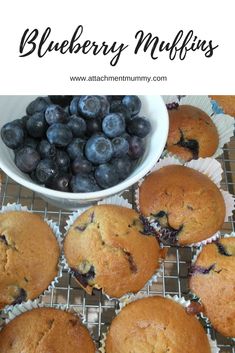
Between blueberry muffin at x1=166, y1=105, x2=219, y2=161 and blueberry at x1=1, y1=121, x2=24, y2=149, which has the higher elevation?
blueberry muffin at x1=166, y1=105, x2=219, y2=161

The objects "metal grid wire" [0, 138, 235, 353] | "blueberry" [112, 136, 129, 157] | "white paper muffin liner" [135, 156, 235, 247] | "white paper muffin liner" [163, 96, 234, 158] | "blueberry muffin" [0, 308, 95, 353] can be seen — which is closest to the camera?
"blueberry muffin" [0, 308, 95, 353]

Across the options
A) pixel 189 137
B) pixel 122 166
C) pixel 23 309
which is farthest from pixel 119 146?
pixel 23 309

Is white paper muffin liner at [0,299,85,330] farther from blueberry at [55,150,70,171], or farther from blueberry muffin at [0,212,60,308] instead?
blueberry at [55,150,70,171]

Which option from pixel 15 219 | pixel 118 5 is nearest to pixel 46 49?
pixel 118 5

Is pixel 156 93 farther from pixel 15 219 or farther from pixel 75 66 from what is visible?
pixel 15 219

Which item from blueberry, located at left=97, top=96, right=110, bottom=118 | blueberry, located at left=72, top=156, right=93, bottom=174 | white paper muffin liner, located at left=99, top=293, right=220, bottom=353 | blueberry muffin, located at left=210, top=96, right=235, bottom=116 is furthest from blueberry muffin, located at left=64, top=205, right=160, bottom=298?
blueberry muffin, located at left=210, top=96, right=235, bottom=116

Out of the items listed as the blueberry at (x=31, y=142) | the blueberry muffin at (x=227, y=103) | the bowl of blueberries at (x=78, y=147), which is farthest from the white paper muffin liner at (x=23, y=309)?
the blueberry muffin at (x=227, y=103)
